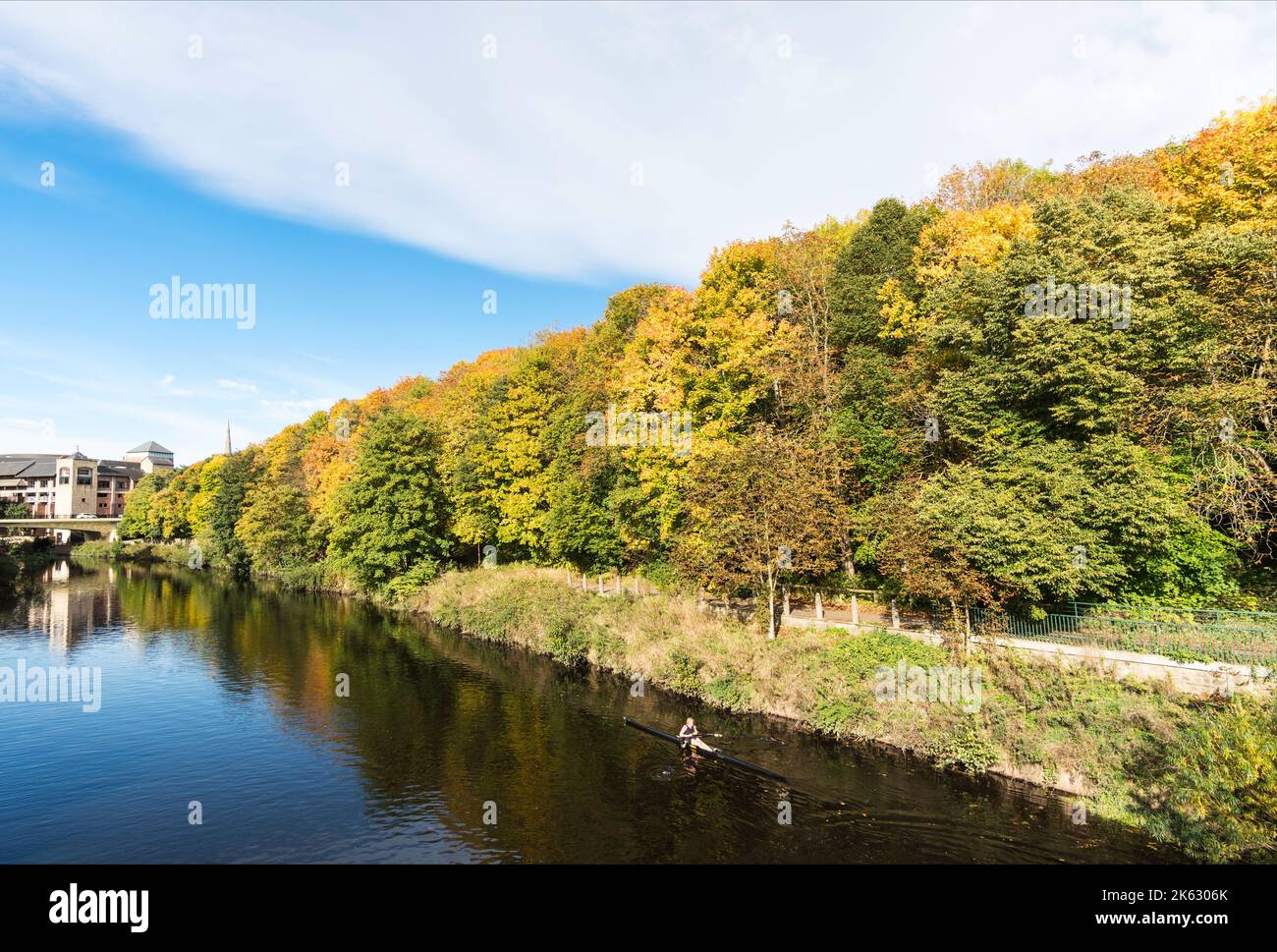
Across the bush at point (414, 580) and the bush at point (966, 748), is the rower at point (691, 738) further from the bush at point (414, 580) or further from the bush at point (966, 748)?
the bush at point (414, 580)

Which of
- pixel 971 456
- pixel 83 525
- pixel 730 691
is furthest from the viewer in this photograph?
pixel 83 525

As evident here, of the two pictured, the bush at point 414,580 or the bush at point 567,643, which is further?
the bush at point 414,580

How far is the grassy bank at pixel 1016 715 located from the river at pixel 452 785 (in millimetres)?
853

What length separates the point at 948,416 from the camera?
1105 inches

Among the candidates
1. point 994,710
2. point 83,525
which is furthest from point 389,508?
point 83,525

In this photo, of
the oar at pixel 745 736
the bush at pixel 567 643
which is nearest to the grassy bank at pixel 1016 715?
the bush at pixel 567 643

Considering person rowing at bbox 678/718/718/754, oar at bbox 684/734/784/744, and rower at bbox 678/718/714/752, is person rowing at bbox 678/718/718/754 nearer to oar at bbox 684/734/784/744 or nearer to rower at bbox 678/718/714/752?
rower at bbox 678/718/714/752

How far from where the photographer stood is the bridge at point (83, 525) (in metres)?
113

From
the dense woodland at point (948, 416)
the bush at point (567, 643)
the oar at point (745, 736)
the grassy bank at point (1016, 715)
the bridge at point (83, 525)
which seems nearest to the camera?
the grassy bank at point (1016, 715)

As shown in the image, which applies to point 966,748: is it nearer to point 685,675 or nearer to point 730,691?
point 730,691

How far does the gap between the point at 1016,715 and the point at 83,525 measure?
152 metres

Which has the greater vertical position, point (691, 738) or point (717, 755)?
point (691, 738)
